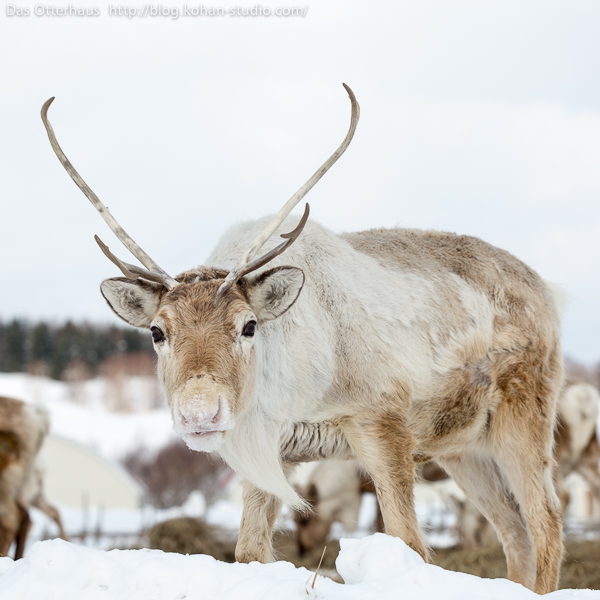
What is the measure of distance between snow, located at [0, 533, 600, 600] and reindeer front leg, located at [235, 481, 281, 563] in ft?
4.15

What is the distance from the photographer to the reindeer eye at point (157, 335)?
Result: 405 cm

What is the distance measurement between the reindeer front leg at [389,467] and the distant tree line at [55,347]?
62.3 metres

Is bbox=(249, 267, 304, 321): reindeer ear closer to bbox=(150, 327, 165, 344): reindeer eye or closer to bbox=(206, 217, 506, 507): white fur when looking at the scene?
bbox=(206, 217, 506, 507): white fur

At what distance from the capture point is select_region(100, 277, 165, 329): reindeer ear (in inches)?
168

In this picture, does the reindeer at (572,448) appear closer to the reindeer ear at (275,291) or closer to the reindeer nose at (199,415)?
the reindeer ear at (275,291)

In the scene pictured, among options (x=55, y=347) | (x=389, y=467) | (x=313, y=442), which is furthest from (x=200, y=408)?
(x=55, y=347)

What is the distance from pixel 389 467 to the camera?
4273mm

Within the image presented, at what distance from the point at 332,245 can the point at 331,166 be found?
511 millimetres

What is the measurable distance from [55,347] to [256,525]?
64536 millimetres

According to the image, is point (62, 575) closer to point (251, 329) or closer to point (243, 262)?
point (251, 329)

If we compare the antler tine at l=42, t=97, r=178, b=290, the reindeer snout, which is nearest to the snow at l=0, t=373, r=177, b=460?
the antler tine at l=42, t=97, r=178, b=290

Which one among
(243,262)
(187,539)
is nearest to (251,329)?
(243,262)

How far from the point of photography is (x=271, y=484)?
4352mm

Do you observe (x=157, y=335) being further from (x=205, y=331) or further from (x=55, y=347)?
(x=55, y=347)
